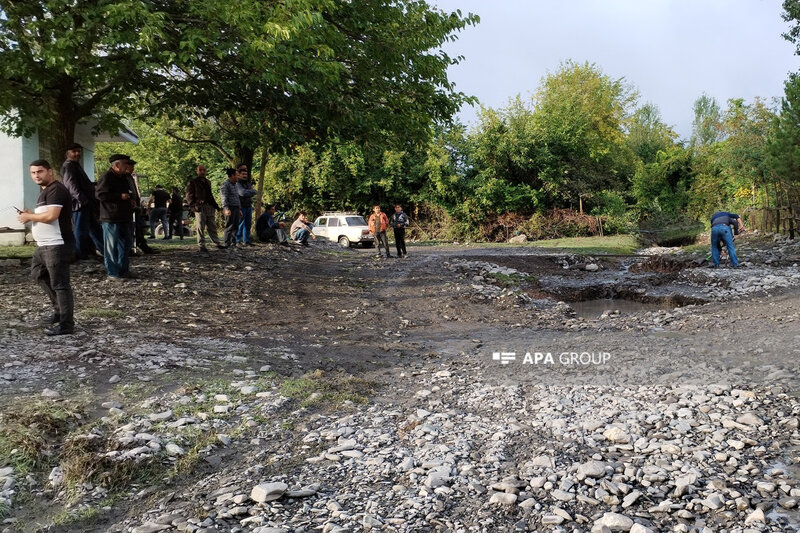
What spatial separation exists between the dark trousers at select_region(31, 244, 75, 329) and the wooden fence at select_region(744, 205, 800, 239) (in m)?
23.7

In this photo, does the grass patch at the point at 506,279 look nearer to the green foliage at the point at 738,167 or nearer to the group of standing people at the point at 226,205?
the group of standing people at the point at 226,205

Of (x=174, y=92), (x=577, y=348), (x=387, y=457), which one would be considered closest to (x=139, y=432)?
(x=387, y=457)

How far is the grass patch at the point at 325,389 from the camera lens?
5453mm

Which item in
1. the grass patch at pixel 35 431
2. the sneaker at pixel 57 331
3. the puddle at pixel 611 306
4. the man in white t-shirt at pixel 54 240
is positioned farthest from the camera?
the puddle at pixel 611 306

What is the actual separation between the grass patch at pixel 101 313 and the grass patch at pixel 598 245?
649 inches

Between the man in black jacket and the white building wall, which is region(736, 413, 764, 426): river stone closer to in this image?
the man in black jacket

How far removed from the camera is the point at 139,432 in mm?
4512

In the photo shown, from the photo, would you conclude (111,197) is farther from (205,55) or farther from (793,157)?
(793,157)

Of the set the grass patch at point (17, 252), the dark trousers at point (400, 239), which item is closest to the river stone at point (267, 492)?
the grass patch at point (17, 252)

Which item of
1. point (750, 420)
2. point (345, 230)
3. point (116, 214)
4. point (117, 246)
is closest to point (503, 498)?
point (750, 420)

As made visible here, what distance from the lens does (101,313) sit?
8.14m

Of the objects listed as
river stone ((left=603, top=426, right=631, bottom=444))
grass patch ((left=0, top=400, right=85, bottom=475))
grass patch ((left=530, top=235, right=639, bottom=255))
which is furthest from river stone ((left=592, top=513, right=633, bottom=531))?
grass patch ((left=530, top=235, right=639, bottom=255))

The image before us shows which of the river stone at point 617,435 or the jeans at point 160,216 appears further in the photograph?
the jeans at point 160,216

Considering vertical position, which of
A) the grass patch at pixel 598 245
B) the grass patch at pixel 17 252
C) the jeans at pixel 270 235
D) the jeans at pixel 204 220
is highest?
the jeans at pixel 204 220
